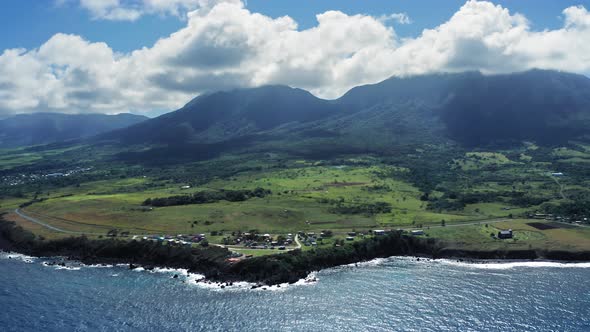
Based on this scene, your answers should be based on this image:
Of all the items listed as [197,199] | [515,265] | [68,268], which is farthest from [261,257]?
[197,199]

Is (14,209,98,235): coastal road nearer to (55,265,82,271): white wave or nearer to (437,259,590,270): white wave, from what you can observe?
(55,265,82,271): white wave

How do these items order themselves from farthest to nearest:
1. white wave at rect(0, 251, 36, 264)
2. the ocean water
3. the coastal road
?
1. the coastal road
2. white wave at rect(0, 251, 36, 264)
3. the ocean water

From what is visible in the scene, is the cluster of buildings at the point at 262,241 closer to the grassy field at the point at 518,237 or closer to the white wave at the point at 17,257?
the grassy field at the point at 518,237

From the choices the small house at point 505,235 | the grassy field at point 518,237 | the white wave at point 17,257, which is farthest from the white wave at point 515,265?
the white wave at point 17,257

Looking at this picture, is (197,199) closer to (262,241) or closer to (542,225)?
(262,241)

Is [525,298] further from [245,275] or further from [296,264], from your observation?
[245,275]

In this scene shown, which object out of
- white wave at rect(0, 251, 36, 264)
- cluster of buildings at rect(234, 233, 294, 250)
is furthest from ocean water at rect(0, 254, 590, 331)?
cluster of buildings at rect(234, 233, 294, 250)

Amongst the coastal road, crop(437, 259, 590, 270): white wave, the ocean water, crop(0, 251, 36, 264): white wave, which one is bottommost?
crop(437, 259, 590, 270): white wave
